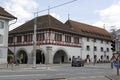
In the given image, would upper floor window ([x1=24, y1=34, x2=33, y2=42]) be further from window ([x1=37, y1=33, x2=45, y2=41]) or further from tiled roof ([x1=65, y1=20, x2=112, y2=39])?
tiled roof ([x1=65, y1=20, x2=112, y2=39])

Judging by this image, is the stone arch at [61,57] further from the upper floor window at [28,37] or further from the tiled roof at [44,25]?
the upper floor window at [28,37]

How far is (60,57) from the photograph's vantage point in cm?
7644

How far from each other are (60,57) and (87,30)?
639 inches

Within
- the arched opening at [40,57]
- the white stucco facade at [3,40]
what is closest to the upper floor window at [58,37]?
the arched opening at [40,57]

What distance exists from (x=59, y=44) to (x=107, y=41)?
95.8ft

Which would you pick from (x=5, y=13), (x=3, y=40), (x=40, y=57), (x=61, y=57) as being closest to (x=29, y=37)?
(x=40, y=57)

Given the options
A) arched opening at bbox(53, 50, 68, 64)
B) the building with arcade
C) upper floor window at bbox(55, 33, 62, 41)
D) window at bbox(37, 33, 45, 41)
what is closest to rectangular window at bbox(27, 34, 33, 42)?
the building with arcade

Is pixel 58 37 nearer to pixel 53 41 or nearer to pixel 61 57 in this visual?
pixel 53 41

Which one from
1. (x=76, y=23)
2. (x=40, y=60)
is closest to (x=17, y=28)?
(x=40, y=60)

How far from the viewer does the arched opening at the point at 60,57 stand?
74.9 m

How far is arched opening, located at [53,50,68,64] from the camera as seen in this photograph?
7488 cm

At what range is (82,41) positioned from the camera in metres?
82.5

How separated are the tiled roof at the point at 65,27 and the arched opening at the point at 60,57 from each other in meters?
5.97

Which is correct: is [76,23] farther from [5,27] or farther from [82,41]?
[5,27]
